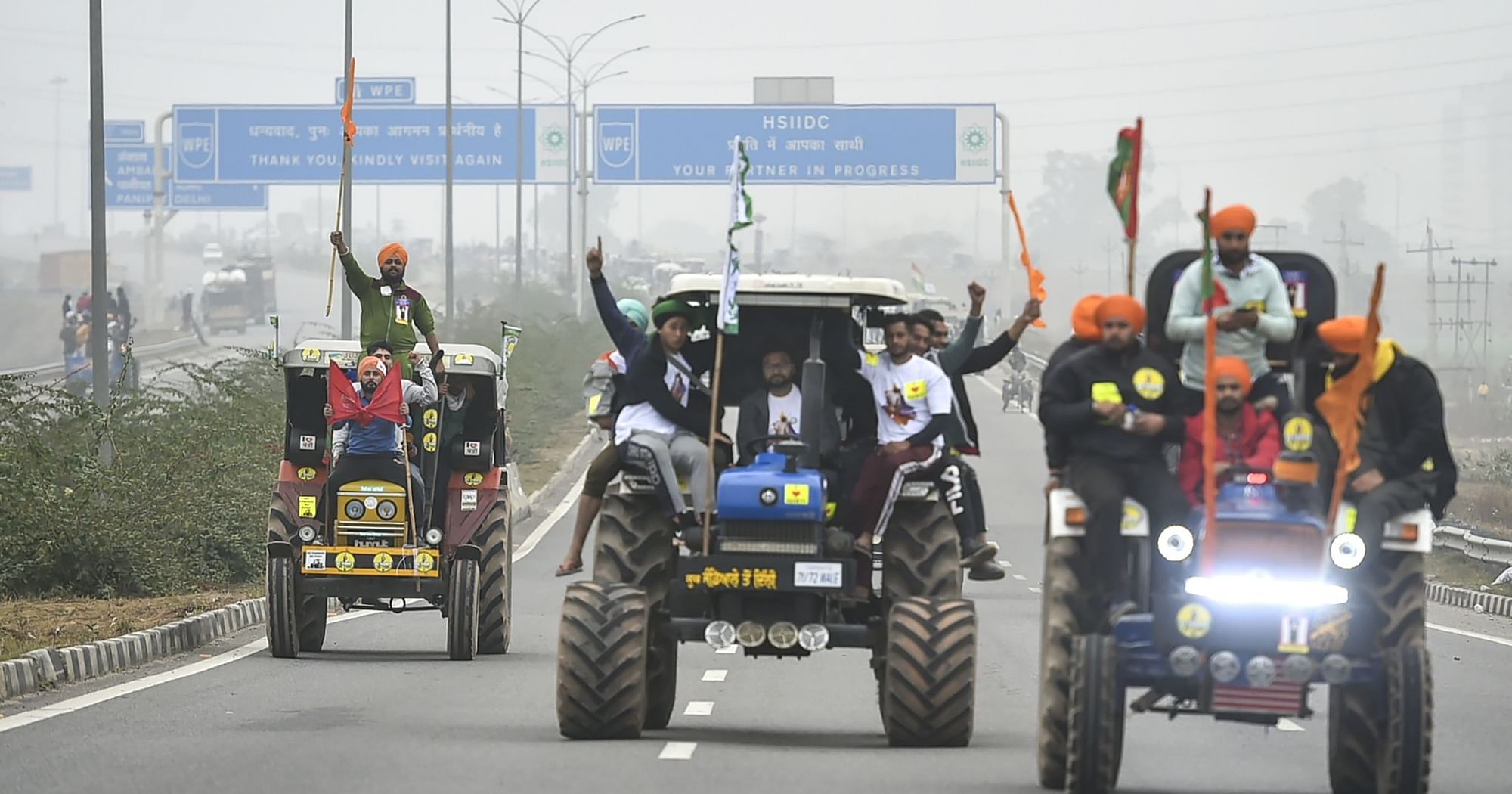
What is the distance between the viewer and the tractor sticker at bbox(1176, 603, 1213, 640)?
33.4ft

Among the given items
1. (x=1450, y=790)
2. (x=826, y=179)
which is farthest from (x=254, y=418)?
(x=826, y=179)

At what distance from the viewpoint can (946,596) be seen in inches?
538

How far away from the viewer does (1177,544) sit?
10.5 m

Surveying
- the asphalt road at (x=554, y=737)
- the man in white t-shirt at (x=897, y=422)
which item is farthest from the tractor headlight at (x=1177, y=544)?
the man in white t-shirt at (x=897, y=422)

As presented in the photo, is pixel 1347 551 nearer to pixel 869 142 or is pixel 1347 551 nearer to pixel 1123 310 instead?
pixel 1123 310

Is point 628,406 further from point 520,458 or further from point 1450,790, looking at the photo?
point 520,458

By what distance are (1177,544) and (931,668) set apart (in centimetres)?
287

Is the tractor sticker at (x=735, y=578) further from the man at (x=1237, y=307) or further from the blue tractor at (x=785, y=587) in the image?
the man at (x=1237, y=307)

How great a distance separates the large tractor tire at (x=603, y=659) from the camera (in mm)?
13047

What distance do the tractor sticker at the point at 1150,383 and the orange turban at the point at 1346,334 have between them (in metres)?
0.71

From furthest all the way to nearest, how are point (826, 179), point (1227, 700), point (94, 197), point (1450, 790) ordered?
point (826, 179), point (94, 197), point (1450, 790), point (1227, 700)

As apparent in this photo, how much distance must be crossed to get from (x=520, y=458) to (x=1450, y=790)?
40096mm

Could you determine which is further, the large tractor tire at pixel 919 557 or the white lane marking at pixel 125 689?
the white lane marking at pixel 125 689

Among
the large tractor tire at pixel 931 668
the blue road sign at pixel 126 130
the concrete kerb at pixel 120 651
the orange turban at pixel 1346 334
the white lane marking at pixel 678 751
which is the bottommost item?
the concrete kerb at pixel 120 651
